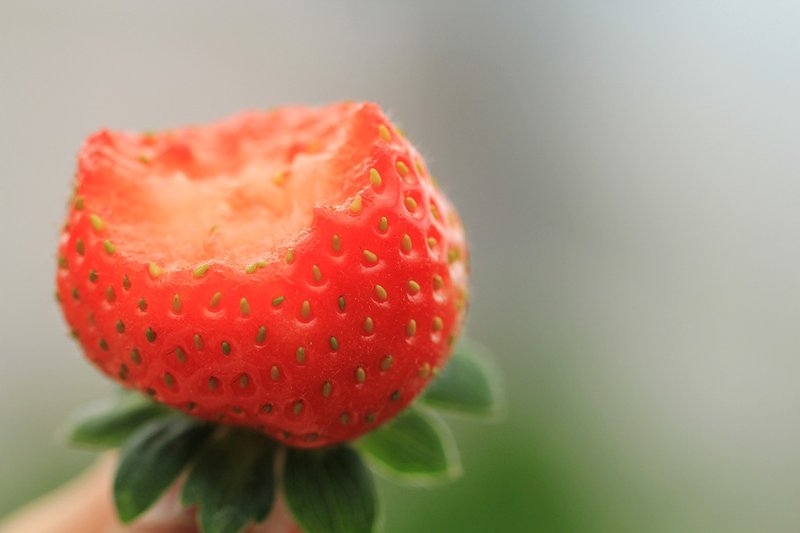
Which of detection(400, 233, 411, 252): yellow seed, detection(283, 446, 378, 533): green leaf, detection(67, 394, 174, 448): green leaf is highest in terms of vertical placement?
detection(400, 233, 411, 252): yellow seed

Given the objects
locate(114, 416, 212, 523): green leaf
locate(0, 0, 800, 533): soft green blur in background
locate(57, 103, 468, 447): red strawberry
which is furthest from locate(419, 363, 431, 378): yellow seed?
locate(0, 0, 800, 533): soft green blur in background

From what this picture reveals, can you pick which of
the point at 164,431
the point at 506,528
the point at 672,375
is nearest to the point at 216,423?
the point at 164,431

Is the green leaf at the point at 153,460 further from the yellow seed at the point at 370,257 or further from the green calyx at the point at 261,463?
the yellow seed at the point at 370,257

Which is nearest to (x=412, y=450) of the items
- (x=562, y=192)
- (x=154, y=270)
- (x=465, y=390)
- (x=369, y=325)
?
(x=465, y=390)

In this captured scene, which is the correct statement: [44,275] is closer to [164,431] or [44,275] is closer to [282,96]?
[282,96]

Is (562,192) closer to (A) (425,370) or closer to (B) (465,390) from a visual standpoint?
(B) (465,390)

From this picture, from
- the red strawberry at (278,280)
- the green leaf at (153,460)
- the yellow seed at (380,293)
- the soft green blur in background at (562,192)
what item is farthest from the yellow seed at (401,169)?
the soft green blur in background at (562,192)

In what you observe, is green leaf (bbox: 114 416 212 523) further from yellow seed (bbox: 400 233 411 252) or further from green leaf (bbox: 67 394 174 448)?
yellow seed (bbox: 400 233 411 252)
